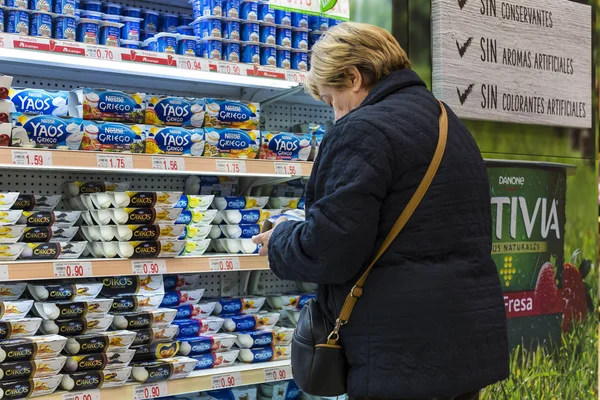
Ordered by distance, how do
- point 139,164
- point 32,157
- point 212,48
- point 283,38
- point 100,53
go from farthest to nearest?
point 283,38 → point 212,48 → point 139,164 → point 100,53 → point 32,157

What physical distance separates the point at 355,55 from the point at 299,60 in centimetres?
114

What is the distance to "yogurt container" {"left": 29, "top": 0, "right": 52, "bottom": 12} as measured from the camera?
248 centimetres

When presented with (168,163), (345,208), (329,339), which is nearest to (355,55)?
(345,208)

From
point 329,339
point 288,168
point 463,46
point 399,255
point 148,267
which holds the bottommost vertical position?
point 329,339

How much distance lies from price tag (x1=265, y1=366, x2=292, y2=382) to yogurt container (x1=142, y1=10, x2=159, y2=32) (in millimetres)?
1385

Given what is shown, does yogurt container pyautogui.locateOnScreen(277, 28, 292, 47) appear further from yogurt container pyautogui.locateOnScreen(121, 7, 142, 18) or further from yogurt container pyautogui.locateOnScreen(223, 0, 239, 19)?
yogurt container pyautogui.locateOnScreen(121, 7, 142, 18)

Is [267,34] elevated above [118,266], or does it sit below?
above

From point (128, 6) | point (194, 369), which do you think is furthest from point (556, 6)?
point (194, 369)

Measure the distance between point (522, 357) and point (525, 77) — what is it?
1293 millimetres

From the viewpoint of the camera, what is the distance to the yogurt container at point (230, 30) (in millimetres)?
2871

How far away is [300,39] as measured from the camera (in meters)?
3.09

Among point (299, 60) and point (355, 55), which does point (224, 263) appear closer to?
point (299, 60)

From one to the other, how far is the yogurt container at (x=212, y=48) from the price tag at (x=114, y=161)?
1.68 feet

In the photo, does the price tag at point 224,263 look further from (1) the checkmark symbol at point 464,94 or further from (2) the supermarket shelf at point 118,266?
(1) the checkmark symbol at point 464,94
